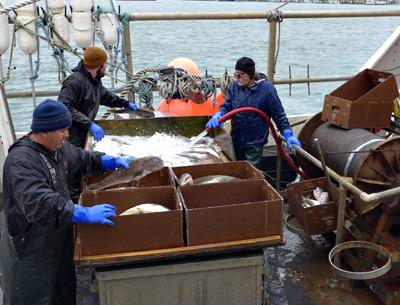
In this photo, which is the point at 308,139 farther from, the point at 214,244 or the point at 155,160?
the point at 214,244

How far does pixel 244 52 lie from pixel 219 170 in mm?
19582

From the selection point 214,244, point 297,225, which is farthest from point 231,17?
point 214,244

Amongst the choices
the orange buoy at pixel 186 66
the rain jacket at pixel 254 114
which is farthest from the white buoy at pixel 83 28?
the rain jacket at pixel 254 114

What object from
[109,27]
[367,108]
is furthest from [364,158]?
[109,27]

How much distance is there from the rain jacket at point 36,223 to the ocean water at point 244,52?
32.3 ft

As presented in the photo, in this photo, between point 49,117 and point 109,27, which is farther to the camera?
point 109,27

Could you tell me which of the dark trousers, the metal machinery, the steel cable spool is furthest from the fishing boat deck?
the dark trousers

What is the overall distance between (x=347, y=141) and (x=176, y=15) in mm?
3255

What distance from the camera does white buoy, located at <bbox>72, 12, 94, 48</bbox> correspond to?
586 centimetres

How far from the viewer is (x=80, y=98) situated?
478cm

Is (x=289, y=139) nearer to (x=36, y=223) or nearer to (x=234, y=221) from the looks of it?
(x=234, y=221)

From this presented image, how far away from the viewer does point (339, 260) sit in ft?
13.1

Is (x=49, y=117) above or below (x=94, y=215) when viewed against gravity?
above

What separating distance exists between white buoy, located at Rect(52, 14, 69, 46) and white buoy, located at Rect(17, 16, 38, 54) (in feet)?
0.82
